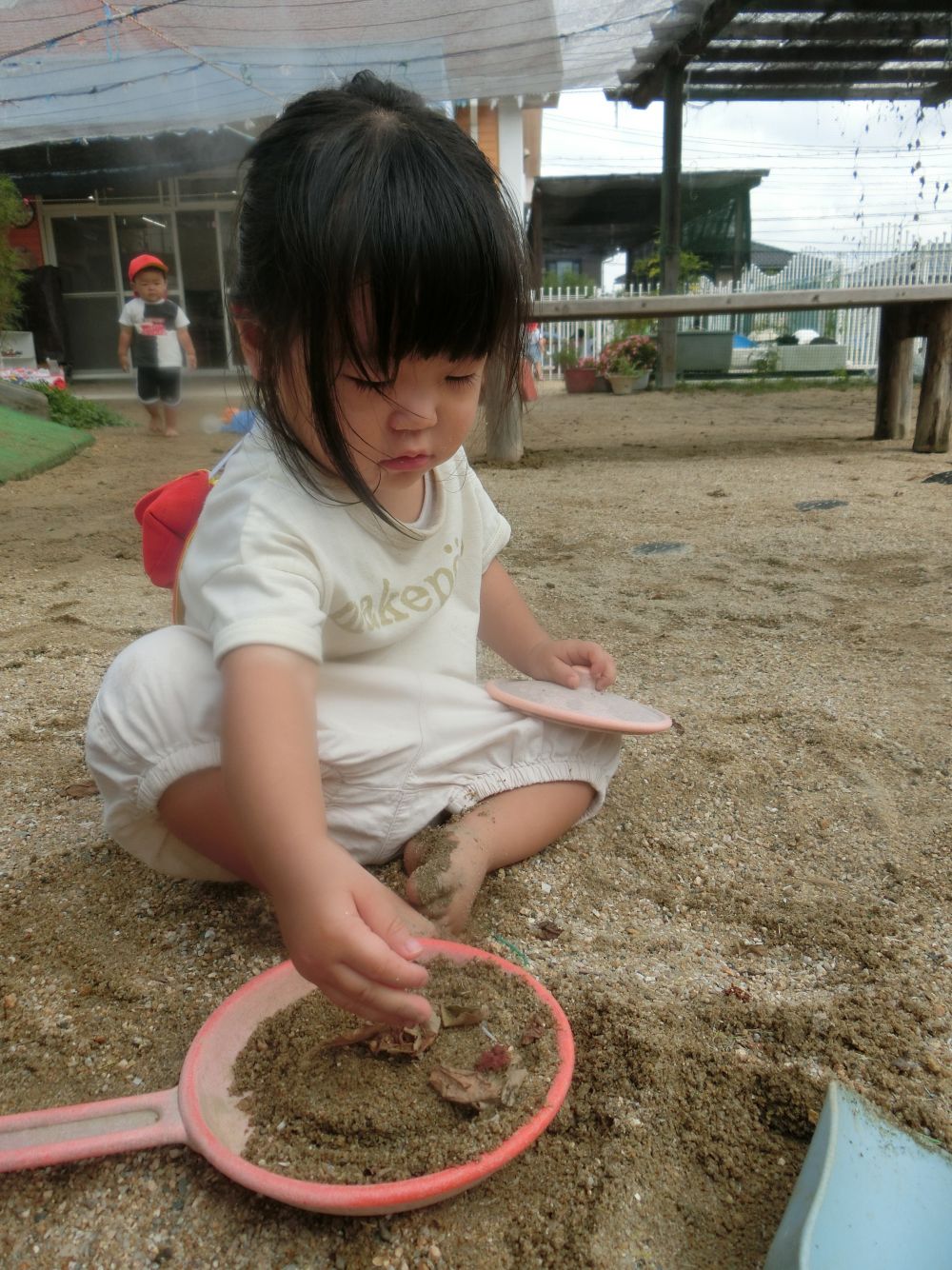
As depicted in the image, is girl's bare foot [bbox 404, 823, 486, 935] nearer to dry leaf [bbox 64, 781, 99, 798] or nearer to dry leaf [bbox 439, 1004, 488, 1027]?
dry leaf [bbox 439, 1004, 488, 1027]

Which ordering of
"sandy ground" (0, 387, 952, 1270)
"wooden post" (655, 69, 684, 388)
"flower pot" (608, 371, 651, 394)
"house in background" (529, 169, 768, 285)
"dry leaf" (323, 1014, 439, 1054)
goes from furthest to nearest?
"house in background" (529, 169, 768, 285) < "flower pot" (608, 371, 651, 394) < "wooden post" (655, 69, 684, 388) < "dry leaf" (323, 1014, 439, 1054) < "sandy ground" (0, 387, 952, 1270)

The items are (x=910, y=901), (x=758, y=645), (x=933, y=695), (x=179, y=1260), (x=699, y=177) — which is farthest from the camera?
(x=699, y=177)

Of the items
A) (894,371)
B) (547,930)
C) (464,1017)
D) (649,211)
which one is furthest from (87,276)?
(464,1017)

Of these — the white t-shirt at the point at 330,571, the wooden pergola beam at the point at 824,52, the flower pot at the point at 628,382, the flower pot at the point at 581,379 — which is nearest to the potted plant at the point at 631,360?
the flower pot at the point at 628,382

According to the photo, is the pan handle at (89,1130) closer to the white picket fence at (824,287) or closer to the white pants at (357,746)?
the white pants at (357,746)

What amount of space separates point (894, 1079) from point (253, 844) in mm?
584

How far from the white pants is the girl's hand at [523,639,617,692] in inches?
4.1

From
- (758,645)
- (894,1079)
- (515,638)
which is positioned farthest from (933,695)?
(894,1079)

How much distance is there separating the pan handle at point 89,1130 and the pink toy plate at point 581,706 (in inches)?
23.8

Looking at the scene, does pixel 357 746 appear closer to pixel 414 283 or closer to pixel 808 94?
pixel 414 283

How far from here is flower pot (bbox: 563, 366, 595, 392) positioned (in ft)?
32.8

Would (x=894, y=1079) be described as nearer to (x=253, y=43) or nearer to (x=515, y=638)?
(x=515, y=638)

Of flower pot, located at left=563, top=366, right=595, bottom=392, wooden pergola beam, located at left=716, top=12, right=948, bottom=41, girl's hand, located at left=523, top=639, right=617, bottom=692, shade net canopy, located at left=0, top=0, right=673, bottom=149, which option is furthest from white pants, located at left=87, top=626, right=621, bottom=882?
flower pot, located at left=563, top=366, right=595, bottom=392

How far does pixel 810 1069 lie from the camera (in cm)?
85
